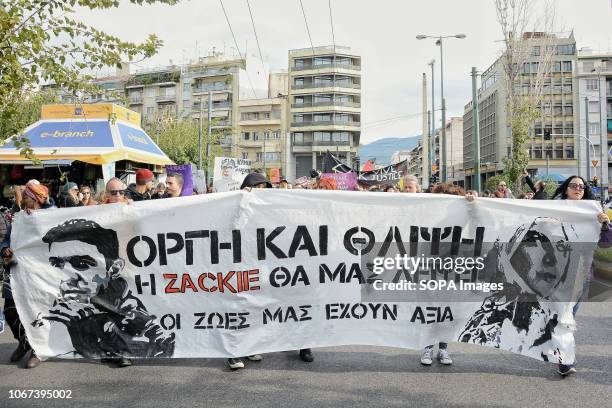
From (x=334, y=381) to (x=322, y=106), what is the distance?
74068 mm

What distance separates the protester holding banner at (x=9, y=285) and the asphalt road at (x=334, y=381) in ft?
0.37

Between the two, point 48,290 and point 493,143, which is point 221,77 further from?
point 48,290

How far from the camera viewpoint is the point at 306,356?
16.9ft

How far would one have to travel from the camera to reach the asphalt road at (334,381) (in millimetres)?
4090

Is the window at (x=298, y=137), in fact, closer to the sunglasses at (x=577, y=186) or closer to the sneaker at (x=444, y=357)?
the sunglasses at (x=577, y=186)

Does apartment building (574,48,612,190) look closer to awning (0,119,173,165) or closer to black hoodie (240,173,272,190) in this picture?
awning (0,119,173,165)

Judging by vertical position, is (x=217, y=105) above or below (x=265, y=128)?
above

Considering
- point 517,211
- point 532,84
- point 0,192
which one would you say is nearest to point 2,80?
point 517,211

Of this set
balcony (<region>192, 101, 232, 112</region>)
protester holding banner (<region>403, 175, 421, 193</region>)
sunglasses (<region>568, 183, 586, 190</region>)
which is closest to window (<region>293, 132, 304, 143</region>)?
balcony (<region>192, 101, 232, 112</region>)

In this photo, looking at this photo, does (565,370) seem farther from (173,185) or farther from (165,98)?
(165,98)

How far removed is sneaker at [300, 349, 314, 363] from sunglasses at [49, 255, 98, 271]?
2.17 meters

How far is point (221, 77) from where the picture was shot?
80.0 m

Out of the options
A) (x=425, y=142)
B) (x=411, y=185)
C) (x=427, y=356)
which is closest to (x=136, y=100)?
(x=425, y=142)

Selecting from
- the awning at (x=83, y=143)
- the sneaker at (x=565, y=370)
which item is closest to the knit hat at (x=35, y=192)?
the sneaker at (x=565, y=370)
